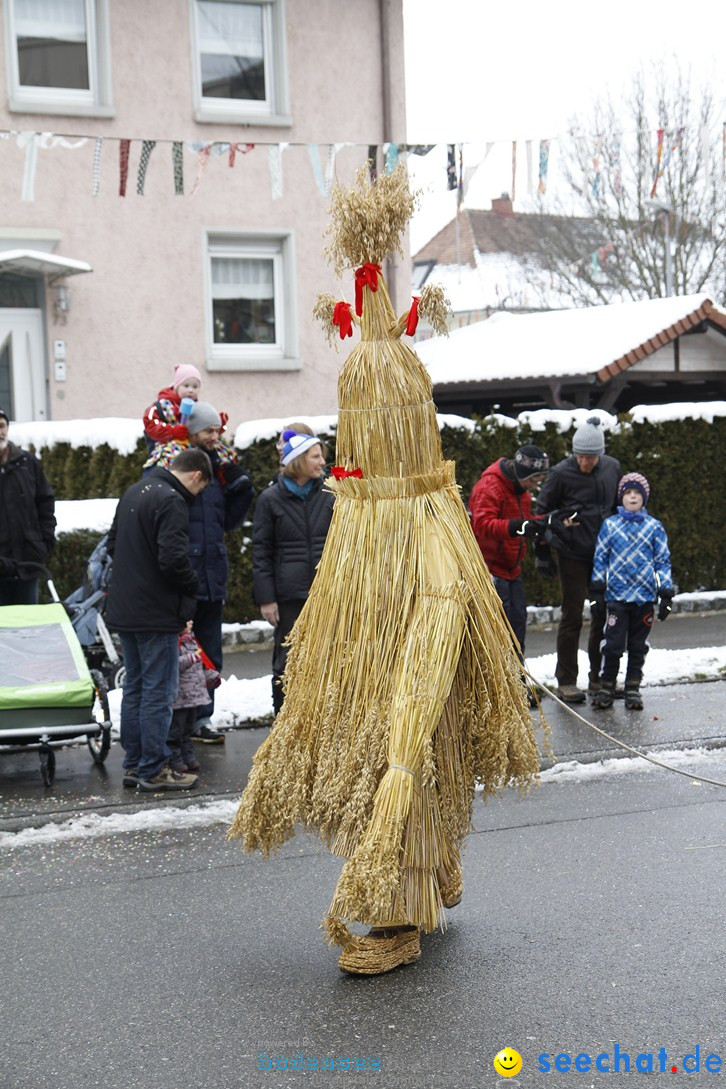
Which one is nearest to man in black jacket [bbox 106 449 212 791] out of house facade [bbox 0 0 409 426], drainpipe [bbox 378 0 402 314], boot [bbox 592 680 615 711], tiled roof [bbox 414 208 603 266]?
boot [bbox 592 680 615 711]

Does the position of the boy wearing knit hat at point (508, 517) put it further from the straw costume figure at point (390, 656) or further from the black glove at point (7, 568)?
the straw costume figure at point (390, 656)

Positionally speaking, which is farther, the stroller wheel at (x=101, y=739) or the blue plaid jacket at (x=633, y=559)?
the blue plaid jacket at (x=633, y=559)

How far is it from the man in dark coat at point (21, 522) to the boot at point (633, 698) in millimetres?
3940

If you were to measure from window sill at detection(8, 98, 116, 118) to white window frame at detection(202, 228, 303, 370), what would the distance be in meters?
1.85

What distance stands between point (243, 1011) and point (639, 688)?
5.74m

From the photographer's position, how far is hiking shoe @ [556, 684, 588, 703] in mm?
9375

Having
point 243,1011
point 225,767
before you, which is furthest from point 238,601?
point 243,1011

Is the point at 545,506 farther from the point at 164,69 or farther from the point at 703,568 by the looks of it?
the point at 164,69

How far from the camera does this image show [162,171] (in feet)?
55.8

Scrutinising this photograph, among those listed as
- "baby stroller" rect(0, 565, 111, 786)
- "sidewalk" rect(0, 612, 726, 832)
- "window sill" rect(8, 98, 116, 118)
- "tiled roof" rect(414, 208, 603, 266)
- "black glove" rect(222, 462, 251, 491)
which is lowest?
"sidewalk" rect(0, 612, 726, 832)

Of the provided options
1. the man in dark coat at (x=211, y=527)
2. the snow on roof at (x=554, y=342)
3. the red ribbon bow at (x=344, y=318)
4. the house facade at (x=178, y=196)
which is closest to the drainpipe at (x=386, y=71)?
the house facade at (x=178, y=196)

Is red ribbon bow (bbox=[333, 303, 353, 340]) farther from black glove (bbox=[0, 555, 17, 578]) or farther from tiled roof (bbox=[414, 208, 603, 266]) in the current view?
tiled roof (bbox=[414, 208, 603, 266])

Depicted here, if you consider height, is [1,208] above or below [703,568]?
above

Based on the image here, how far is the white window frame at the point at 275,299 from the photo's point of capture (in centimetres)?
1731
